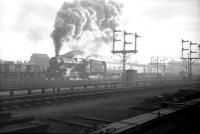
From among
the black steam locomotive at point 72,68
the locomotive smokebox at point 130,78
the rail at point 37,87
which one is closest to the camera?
the rail at point 37,87

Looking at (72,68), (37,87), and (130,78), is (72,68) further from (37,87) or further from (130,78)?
(37,87)

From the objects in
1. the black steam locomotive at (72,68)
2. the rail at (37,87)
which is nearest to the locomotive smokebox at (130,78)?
the rail at (37,87)

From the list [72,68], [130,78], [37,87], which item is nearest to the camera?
[37,87]

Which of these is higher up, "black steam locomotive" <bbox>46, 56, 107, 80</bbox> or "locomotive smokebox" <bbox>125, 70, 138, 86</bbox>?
"black steam locomotive" <bbox>46, 56, 107, 80</bbox>

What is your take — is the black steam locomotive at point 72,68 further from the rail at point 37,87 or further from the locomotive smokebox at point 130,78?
the locomotive smokebox at point 130,78

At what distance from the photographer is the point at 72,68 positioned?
37.4 metres

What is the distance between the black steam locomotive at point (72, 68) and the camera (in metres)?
34.1

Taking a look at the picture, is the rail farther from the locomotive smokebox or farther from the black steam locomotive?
the black steam locomotive

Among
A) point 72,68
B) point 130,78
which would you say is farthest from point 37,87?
point 72,68

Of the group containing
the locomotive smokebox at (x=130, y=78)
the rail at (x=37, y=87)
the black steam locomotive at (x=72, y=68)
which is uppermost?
the black steam locomotive at (x=72, y=68)

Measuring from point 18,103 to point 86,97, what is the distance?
556 cm

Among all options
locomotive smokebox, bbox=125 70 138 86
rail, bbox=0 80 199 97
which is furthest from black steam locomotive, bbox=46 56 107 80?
locomotive smokebox, bbox=125 70 138 86

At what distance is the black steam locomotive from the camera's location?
112 ft

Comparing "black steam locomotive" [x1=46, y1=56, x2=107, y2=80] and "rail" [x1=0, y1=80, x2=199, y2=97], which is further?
"black steam locomotive" [x1=46, y1=56, x2=107, y2=80]
